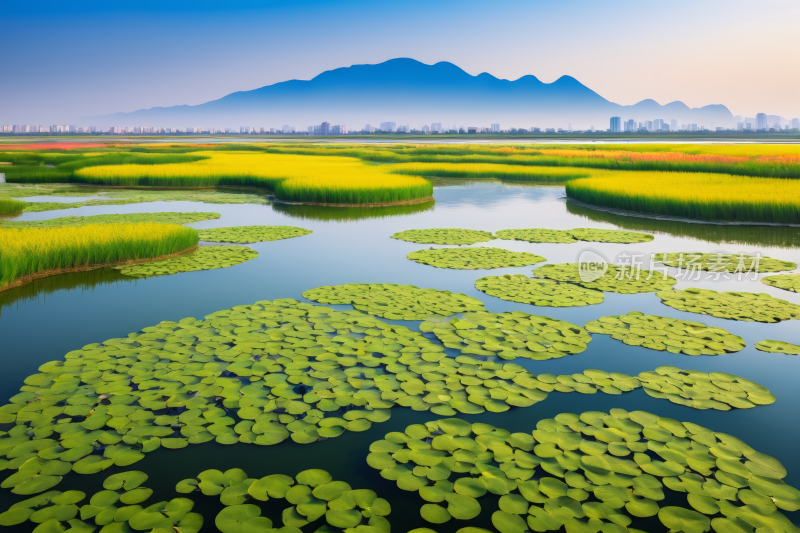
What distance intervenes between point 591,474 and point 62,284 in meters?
8.25

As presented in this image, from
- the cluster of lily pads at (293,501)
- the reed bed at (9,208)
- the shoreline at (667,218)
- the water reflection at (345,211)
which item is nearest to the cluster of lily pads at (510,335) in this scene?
the cluster of lily pads at (293,501)

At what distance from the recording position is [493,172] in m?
27.8

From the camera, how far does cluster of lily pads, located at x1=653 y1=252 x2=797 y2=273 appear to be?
9000mm

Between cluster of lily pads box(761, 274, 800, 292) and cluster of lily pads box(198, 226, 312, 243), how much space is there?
926cm

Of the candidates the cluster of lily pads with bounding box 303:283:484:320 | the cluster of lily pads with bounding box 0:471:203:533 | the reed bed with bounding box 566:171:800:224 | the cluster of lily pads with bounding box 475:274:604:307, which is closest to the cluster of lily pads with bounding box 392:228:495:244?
the cluster of lily pads with bounding box 475:274:604:307

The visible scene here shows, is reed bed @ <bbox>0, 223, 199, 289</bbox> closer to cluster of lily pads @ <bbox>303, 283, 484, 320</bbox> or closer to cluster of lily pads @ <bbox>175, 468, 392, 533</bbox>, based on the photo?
cluster of lily pads @ <bbox>303, 283, 484, 320</bbox>

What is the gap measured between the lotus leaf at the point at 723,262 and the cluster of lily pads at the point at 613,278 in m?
0.98

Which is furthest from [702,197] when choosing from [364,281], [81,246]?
[81,246]

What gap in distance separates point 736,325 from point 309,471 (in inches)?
210

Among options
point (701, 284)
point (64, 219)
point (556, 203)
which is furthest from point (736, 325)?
point (64, 219)

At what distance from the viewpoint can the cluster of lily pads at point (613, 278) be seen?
25.5ft

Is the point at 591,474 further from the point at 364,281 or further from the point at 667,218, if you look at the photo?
the point at 667,218

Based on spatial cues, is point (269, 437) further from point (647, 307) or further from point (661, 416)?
point (647, 307)

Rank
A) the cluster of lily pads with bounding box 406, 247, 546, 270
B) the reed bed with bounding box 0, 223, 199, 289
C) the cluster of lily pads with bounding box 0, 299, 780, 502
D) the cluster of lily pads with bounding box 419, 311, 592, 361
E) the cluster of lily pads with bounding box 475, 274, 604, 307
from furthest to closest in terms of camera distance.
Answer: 1. the cluster of lily pads with bounding box 406, 247, 546, 270
2. the reed bed with bounding box 0, 223, 199, 289
3. the cluster of lily pads with bounding box 475, 274, 604, 307
4. the cluster of lily pads with bounding box 419, 311, 592, 361
5. the cluster of lily pads with bounding box 0, 299, 780, 502
